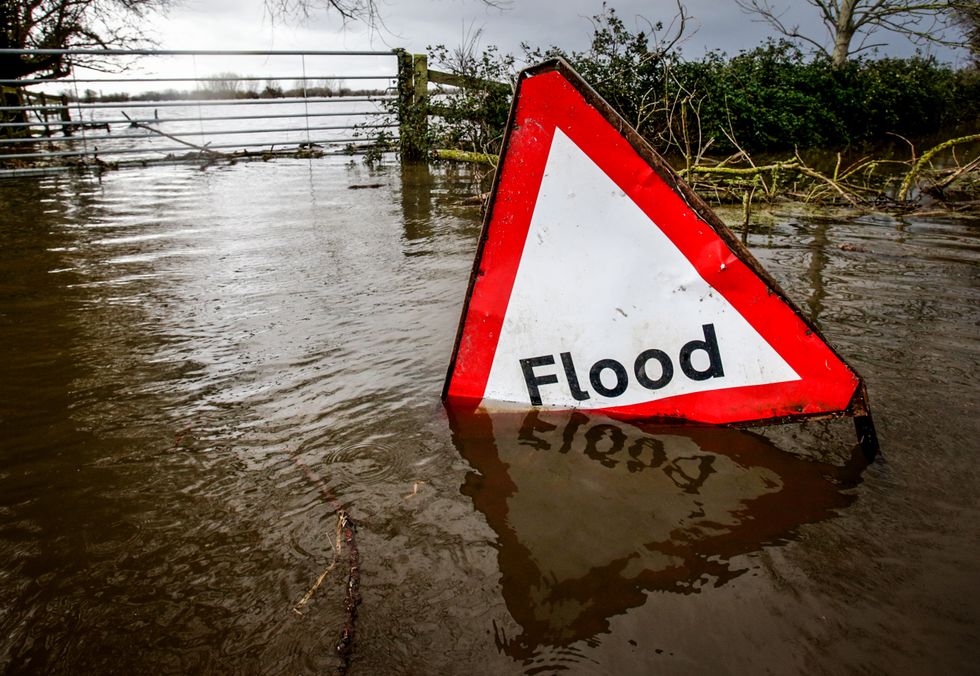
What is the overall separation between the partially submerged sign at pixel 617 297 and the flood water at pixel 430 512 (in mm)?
140

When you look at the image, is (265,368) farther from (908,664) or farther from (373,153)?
(373,153)

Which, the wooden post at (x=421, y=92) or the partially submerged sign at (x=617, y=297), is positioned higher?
the wooden post at (x=421, y=92)

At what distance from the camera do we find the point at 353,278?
12.7ft

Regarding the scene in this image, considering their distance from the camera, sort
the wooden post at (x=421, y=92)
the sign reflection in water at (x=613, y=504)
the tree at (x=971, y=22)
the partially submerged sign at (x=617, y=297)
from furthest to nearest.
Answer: the tree at (x=971, y=22) < the wooden post at (x=421, y=92) < the partially submerged sign at (x=617, y=297) < the sign reflection in water at (x=613, y=504)

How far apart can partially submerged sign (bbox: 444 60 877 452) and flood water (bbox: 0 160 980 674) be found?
0.46 feet

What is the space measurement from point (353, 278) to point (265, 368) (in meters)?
1.43

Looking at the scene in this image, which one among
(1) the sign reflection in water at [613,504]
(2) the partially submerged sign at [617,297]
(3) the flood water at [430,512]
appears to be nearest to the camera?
(3) the flood water at [430,512]

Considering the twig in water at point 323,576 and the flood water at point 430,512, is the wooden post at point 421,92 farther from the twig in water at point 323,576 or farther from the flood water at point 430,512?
the twig in water at point 323,576

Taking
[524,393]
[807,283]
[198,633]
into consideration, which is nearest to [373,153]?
[807,283]

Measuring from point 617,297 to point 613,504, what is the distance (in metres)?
0.66

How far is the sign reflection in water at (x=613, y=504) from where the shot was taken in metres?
1.34

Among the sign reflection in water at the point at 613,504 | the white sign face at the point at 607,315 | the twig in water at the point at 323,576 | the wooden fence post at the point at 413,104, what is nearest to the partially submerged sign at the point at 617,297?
the white sign face at the point at 607,315

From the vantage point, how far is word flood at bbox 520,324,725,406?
1.89 metres

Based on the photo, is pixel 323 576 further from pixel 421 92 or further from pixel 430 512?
pixel 421 92
